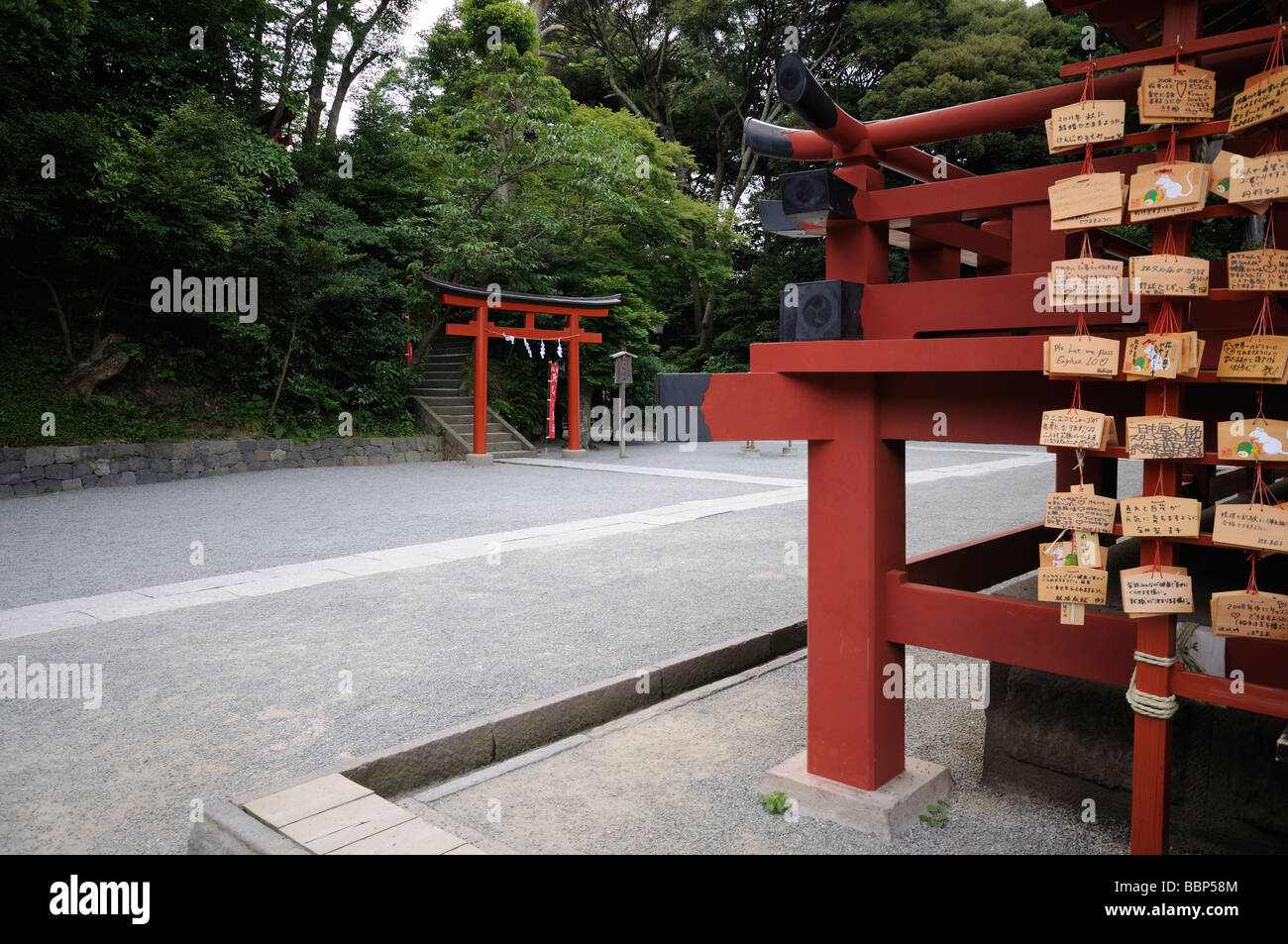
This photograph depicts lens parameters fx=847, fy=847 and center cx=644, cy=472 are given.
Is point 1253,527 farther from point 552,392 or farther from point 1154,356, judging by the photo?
point 552,392

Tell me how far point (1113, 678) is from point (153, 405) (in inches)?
579

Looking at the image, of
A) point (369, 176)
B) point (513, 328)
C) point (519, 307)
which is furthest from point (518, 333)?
point (369, 176)

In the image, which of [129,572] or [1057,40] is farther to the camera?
[1057,40]

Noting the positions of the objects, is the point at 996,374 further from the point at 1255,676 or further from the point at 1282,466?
the point at 1255,676

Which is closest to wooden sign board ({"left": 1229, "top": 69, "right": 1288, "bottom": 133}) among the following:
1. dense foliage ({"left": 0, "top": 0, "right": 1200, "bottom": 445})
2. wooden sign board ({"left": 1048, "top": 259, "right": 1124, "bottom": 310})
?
wooden sign board ({"left": 1048, "top": 259, "right": 1124, "bottom": 310})

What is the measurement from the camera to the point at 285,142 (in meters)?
17.5

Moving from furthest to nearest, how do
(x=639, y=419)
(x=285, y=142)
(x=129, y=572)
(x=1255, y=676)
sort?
(x=639, y=419) < (x=285, y=142) < (x=129, y=572) < (x=1255, y=676)

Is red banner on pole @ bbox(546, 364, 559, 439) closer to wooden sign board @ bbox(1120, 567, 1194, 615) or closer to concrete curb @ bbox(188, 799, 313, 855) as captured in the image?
concrete curb @ bbox(188, 799, 313, 855)

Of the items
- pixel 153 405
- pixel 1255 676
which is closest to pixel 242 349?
pixel 153 405

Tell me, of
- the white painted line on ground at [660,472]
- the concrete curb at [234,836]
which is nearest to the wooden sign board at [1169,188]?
the concrete curb at [234,836]

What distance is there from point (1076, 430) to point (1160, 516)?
0.28 m

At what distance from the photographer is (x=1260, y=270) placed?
1.93m

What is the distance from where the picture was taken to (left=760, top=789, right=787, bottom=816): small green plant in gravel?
289 centimetres

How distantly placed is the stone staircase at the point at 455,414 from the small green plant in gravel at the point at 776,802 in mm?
A: 13914
